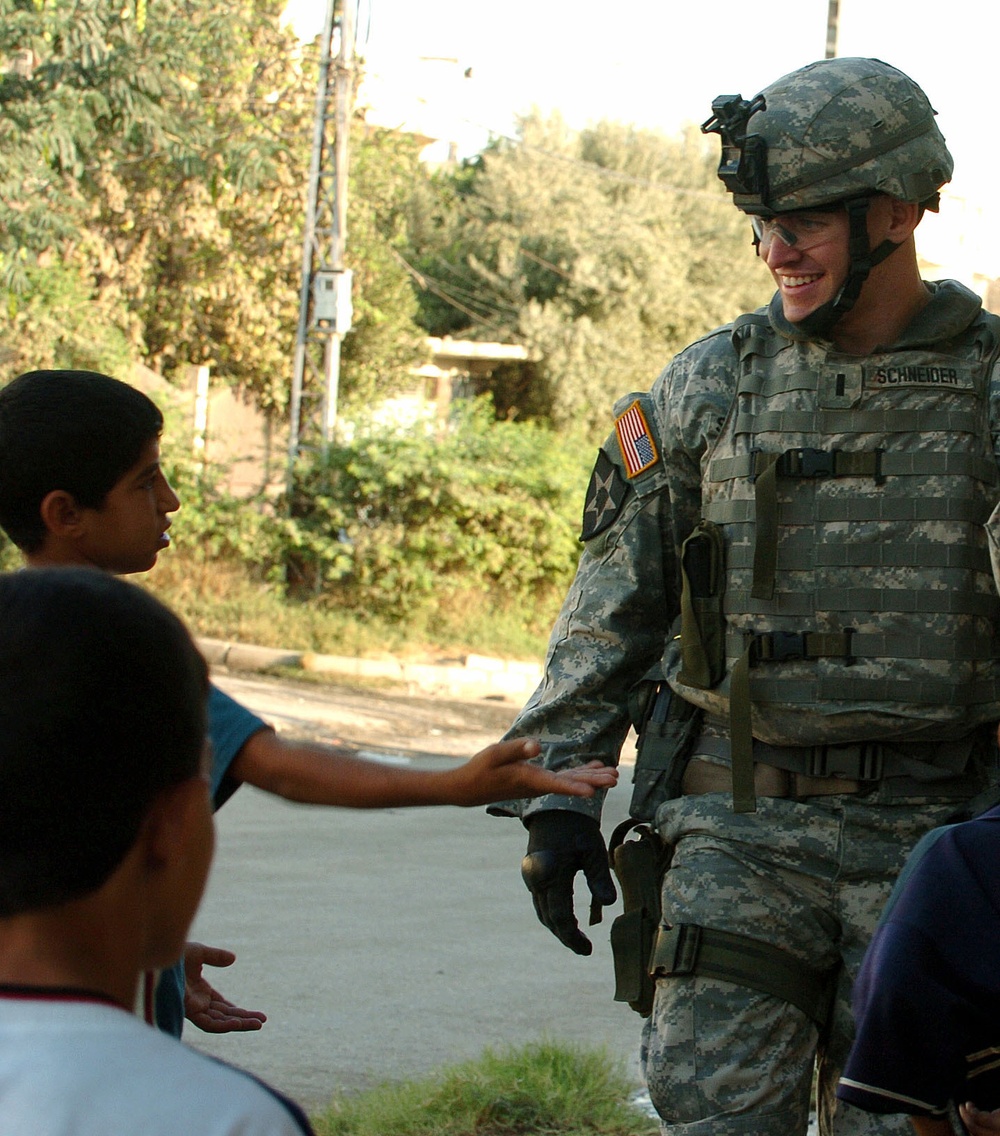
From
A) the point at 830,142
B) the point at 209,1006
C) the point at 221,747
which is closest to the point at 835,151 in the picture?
the point at 830,142

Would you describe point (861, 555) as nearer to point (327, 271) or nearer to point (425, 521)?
point (425, 521)

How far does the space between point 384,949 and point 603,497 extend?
335 cm

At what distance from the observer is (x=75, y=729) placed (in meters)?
1.22

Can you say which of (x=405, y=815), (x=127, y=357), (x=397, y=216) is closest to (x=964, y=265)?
(x=397, y=216)

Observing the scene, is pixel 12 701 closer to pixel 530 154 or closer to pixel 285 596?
pixel 285 596

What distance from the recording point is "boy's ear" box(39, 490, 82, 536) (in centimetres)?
237

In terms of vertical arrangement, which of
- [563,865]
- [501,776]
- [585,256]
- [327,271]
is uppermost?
[585,256]

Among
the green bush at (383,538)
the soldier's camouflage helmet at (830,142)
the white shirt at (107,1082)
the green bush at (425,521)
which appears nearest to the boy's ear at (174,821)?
the white shirt at (107,1082)

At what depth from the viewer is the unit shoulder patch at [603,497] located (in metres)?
3.21

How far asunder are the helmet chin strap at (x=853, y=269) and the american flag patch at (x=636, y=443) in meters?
0.35

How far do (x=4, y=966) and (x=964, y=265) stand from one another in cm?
5697

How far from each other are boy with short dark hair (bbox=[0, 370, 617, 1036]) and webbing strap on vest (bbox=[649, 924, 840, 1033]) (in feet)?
1.62

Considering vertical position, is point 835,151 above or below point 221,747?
above

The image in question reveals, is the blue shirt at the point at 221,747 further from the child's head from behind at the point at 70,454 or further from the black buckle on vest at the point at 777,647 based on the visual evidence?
the black buckle on vest at the point at 777,647
